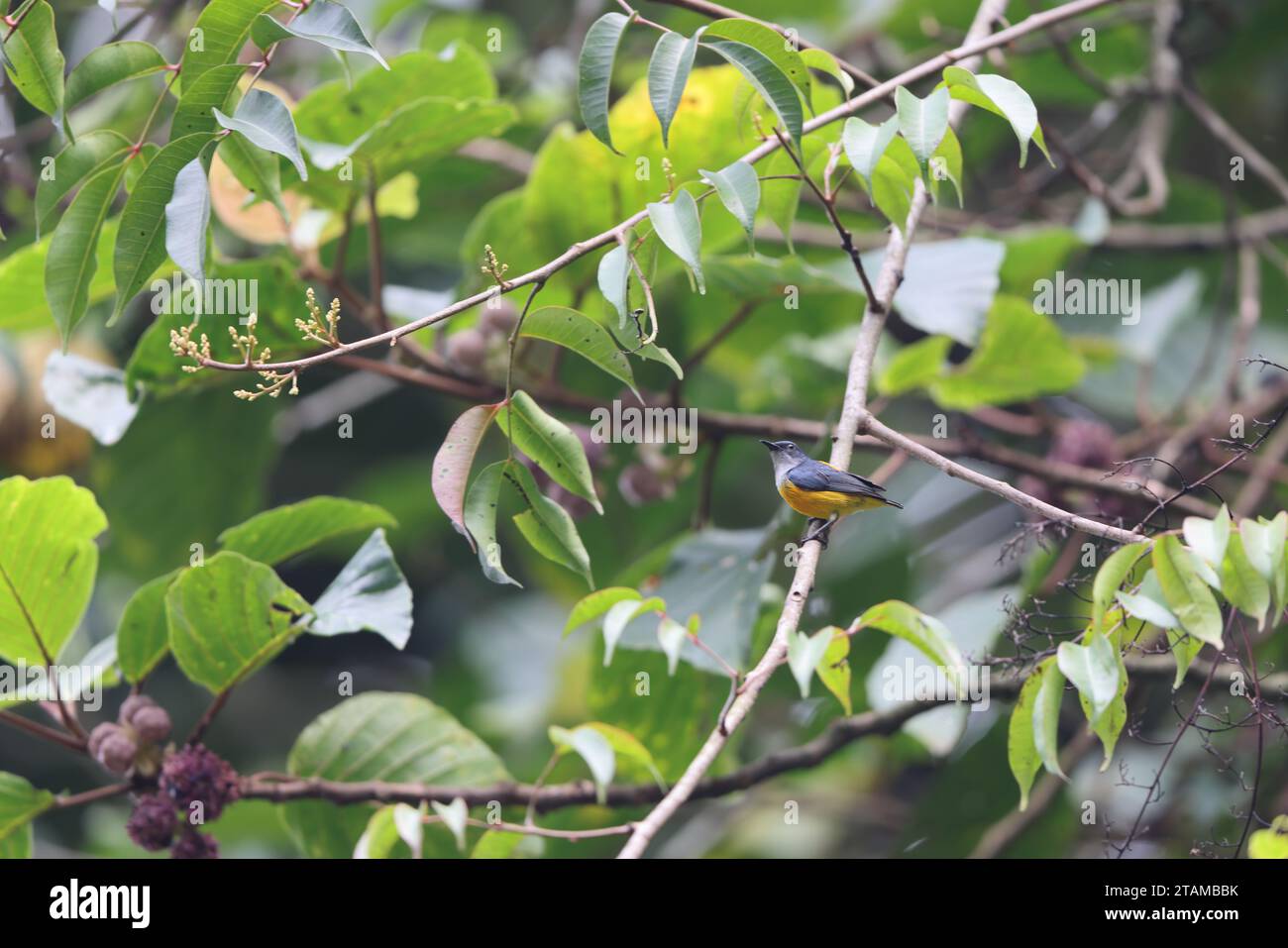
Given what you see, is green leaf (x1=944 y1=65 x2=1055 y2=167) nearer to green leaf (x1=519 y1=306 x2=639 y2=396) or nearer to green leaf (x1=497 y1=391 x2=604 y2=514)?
green leaf (x1=519 y1=306 x2=639 y2=396)

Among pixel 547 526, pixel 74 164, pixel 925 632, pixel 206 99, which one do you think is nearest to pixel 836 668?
pixel 925 632

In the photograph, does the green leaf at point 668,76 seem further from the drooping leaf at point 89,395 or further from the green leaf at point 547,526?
the drooping leaf at point 89,395

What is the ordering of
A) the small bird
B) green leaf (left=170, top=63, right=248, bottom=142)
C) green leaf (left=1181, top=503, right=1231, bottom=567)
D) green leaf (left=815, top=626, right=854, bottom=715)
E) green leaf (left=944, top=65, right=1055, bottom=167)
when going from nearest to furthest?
1. green leaf (left=1181, top=503, right=1231, bottom=567)
2. green leaf (left=944, top=65, right=1055, bottom=167)
3. green leaf (left=815, top=626, right=854, bottom=715)
4. green leaf (left=170, top=63, right=248, bottom=142)
5. the small bird

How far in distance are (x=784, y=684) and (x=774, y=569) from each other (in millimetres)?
357

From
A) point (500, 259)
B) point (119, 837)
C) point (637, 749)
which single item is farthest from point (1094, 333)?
point (119, 837)

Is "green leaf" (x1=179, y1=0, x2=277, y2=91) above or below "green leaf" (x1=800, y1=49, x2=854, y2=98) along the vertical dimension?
above

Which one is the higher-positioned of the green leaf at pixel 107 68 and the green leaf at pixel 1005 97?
the green leaf at pixel 107 68

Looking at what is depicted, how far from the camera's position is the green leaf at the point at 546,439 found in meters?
1.47

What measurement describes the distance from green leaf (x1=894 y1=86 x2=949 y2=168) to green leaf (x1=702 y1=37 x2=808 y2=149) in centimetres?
11

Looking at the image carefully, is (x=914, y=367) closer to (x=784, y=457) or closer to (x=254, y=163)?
(x=784, y=457)

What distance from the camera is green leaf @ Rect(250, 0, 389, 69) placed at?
1.47 meters

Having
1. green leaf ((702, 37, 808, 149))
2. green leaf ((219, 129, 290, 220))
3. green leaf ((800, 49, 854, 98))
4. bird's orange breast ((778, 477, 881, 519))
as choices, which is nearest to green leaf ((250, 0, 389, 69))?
green leaf ((219, 129, 290, 220))

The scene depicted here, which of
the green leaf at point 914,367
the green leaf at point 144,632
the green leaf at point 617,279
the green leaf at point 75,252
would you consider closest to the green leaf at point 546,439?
the green leaf at point 617,279

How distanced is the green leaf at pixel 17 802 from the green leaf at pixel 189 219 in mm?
1006
